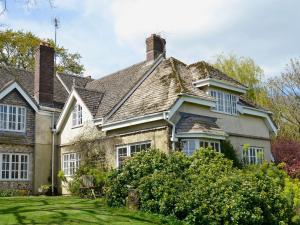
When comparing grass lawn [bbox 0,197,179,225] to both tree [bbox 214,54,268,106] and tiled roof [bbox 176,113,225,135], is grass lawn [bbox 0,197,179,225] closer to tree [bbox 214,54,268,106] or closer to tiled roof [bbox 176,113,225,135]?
tiled roof [bbox 176,113,225,135]

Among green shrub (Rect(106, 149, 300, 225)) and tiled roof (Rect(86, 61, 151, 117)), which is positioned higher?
tiled roof (Rect(86, 61, 151, 117))

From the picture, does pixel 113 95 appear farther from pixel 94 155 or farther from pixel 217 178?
pixel 217 178

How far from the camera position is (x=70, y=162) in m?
26.1

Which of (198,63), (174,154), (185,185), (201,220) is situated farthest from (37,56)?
(201,220)

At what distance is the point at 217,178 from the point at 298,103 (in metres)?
28.4

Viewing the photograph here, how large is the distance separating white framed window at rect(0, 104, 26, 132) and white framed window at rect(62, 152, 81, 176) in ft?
11.1

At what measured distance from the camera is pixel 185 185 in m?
15.0

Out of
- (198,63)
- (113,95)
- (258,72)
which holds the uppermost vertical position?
(258,72)

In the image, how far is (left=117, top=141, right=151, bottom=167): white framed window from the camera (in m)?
20.7

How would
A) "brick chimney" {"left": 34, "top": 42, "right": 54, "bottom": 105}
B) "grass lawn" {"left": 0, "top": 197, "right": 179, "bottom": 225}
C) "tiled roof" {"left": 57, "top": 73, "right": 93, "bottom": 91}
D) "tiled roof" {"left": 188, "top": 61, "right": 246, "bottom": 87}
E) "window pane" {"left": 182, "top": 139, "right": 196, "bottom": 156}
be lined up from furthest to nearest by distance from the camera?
"tiled roof" {"left": 57, "top": 73, "right": 93, "bottom": 91}, "brick chimney" {"left": 34, "top": 42, "right": 54, "bottom": 105}, "tiled roof" {"left": 188, "top": 61, "right": 246, "bottom": 87}, "window pane" {"left": 182, "top": 139, "right": 196, "bottom": 156}, "grass lawn" {"left": 0, "top": 197, "right": 179, "bottom": 225}

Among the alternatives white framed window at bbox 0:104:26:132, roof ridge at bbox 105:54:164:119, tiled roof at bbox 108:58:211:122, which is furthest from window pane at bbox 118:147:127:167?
white framed window at bbox 0:104:26:132

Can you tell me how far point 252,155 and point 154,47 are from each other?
946cm

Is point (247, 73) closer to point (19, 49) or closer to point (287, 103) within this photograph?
point (287, 103)

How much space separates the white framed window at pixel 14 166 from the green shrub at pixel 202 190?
10259mm
